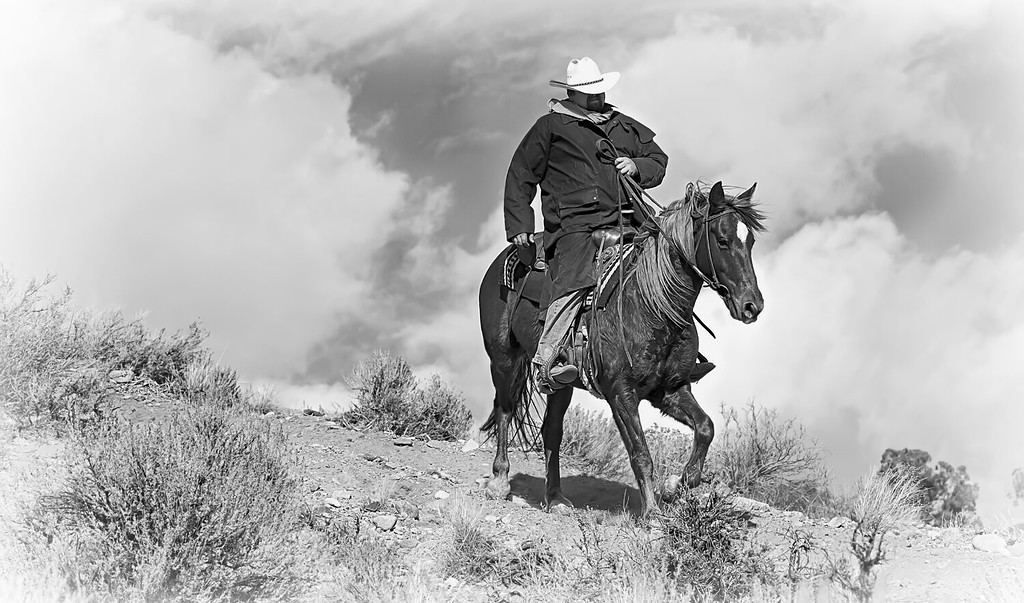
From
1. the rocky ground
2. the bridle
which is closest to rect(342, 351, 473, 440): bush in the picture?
the rocky ground

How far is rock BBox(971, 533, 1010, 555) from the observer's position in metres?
7.15

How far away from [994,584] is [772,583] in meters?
1.41

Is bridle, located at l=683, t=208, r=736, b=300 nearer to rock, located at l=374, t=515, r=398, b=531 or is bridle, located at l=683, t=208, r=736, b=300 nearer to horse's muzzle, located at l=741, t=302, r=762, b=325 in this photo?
horse's muzzle, located at l=741, t=302, r=762, b=325

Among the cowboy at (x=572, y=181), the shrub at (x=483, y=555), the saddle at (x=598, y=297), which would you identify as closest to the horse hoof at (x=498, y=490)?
the cowboy at (x=572, y=181)

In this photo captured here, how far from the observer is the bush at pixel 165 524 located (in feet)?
19.7

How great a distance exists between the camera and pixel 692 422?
25.4 ft

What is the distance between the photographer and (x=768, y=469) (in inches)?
441

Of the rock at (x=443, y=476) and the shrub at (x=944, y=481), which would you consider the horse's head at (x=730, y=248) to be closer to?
the rock at (x=443, y=476)

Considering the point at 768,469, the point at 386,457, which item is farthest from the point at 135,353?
the point at 768,469

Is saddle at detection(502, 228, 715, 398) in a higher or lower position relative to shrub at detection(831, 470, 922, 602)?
higher

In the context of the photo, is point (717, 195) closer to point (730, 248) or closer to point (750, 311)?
point (730, 248)

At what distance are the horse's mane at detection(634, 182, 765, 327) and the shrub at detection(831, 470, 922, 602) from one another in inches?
73.9

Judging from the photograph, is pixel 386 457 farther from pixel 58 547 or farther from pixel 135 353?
pixel 58 547

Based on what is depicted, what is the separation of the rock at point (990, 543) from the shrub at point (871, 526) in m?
0.48
